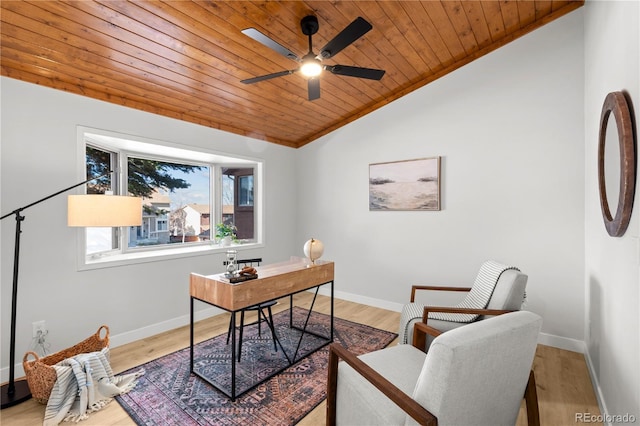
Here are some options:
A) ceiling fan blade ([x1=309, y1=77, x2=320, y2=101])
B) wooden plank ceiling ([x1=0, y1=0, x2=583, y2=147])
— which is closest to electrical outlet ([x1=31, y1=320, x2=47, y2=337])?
wooden plank ceiling ([x1=0, y1=0, x2=583, y2=147])

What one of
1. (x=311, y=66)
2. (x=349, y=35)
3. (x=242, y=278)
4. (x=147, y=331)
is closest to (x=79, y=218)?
(x=242, y=278)

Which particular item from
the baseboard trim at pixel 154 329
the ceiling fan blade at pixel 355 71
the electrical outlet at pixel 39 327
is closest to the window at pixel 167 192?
the electrical outlet at pixel 39 327

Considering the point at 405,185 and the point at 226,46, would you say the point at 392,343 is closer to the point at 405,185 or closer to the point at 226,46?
the point at 405,185

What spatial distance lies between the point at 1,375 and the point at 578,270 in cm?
484

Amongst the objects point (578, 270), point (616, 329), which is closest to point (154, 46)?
point (616, 329)

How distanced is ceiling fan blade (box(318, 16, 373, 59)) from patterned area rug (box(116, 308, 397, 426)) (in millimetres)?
2385

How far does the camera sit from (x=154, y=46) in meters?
2.34

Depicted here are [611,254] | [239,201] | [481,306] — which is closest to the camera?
[611,254]

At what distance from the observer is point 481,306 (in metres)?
2.38

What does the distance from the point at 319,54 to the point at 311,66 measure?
121 millimetres

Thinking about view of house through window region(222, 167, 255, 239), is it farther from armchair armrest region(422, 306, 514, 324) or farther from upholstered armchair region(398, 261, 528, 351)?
armchair armrest region(422, 306, 514, 324)

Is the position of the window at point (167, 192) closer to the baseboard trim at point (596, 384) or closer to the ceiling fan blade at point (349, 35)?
the ceiling fan blade at point (349, 35)

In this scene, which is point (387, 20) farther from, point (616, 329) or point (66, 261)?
point (66, 261)

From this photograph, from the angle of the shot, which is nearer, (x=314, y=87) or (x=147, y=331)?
(x=314, y=87)
